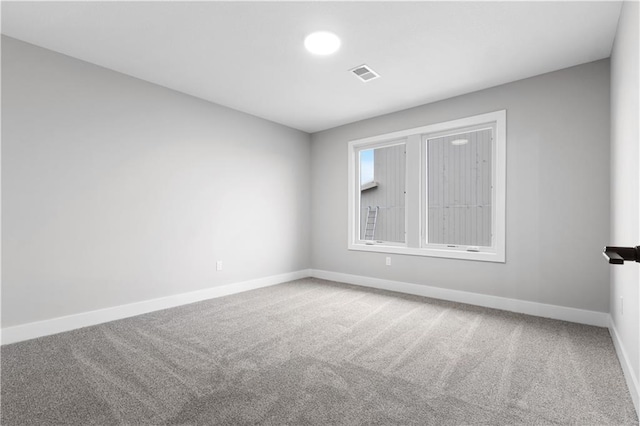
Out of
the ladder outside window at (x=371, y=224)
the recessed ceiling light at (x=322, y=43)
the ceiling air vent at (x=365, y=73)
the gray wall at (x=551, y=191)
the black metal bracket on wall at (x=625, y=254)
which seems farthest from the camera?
the ladder outside window at (x=371, y=224)

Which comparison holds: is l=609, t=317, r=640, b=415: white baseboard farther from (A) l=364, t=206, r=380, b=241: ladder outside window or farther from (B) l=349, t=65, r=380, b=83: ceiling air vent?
(B) l=349, t=65, r=380, b=83: ceiling air vent

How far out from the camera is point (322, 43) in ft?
8.61

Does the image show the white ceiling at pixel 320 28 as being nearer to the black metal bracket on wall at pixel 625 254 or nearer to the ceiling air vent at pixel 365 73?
the ceiling air vent at pixel 365 73

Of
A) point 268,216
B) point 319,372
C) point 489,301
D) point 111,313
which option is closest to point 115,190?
point 111,313

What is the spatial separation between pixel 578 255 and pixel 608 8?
2110 mm

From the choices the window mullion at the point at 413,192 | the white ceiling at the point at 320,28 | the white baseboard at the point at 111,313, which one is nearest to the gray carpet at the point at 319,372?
the white baseboard at the point at 111,313

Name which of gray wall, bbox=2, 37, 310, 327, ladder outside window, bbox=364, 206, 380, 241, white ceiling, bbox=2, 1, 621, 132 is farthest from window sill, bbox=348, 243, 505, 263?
white ceiling, bbox=2, 1, 621, 132

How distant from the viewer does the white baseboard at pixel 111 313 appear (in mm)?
2551

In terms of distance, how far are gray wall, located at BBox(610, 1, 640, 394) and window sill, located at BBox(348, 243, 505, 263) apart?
A: 1.04 meters

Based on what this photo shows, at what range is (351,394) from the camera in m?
1.78

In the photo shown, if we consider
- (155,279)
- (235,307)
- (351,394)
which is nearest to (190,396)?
(351,394)

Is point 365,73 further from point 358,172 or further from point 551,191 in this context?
point 551,191

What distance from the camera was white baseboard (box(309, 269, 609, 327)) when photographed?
293 centimetres

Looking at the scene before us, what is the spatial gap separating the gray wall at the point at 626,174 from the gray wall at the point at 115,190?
3.92 m
